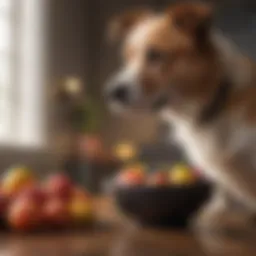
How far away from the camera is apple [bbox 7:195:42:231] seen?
1058mm

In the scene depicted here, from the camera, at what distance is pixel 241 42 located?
1604 mm

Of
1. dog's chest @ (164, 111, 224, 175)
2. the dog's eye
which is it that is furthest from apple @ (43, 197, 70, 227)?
the dog's eye

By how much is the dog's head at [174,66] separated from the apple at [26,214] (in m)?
0.43

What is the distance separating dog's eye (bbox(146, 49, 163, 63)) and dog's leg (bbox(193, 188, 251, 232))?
0.36 meters

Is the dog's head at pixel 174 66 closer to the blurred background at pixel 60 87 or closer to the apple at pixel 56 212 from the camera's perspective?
the apple at pixel 56 212

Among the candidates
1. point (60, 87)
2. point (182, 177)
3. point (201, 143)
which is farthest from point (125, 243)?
point (60, 87)

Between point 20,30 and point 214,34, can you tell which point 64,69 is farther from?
point 214,34

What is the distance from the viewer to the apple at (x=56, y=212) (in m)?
1.09

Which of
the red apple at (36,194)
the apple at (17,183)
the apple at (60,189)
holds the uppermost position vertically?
the apple at (17,183)

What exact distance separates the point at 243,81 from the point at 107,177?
1052mm

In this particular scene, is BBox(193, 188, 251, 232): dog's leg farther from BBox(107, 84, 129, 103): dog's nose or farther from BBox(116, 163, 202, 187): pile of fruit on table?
BBox(107, 84, 129, 103): dog's nose

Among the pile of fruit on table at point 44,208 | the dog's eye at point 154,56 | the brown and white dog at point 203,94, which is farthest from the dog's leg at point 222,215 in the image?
the dog's eye at point 154,56

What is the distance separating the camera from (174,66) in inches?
55.9

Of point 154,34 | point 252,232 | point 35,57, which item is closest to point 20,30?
point 35,57
